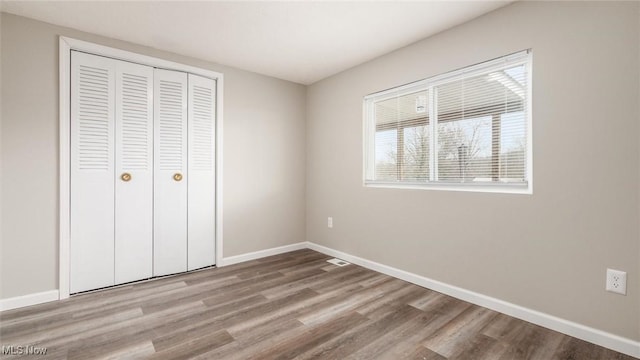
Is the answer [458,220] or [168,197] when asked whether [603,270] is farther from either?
[168,197]

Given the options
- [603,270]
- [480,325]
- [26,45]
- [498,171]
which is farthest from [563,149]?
[26,45]

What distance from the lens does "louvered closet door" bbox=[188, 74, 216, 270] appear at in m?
3.14

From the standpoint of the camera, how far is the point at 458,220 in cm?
246

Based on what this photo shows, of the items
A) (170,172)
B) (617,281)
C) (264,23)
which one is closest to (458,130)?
(617,281)

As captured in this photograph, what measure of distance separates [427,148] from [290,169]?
1.89 meters

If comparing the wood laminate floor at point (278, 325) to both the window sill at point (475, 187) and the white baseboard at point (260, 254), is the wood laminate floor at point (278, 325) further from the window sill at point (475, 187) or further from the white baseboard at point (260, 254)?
the window sill at point (475, 187)

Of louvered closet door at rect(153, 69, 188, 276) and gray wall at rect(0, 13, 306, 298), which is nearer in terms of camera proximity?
gray wall at rect(0, 13, 306, 298)

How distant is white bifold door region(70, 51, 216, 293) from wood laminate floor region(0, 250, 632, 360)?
0.91 ft

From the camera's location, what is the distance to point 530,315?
2037mm

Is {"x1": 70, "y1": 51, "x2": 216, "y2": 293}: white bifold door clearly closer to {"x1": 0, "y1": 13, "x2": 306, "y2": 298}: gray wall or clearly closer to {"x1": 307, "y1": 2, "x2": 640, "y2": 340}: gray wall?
{"x1": 0, "y1": 13, "x2": 306, "y2": 298}: gray wall

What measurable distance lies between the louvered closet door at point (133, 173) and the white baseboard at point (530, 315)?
7.99 ft

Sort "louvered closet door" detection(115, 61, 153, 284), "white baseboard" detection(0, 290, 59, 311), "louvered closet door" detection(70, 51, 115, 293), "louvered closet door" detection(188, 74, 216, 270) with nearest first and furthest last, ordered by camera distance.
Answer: "white baseboard" detection(0, 290, 59, 311)
"louvered closet door" detection(70, 51, 115, 293)
"louvered closet door" detection(115, 61, 153, 284)
"louvered closet door" detection(188, 74, 216, 270)

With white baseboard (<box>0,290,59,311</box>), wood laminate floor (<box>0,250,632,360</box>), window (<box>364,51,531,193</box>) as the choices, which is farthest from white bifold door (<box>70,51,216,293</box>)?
window (<box>364,51,531,193</box>)
